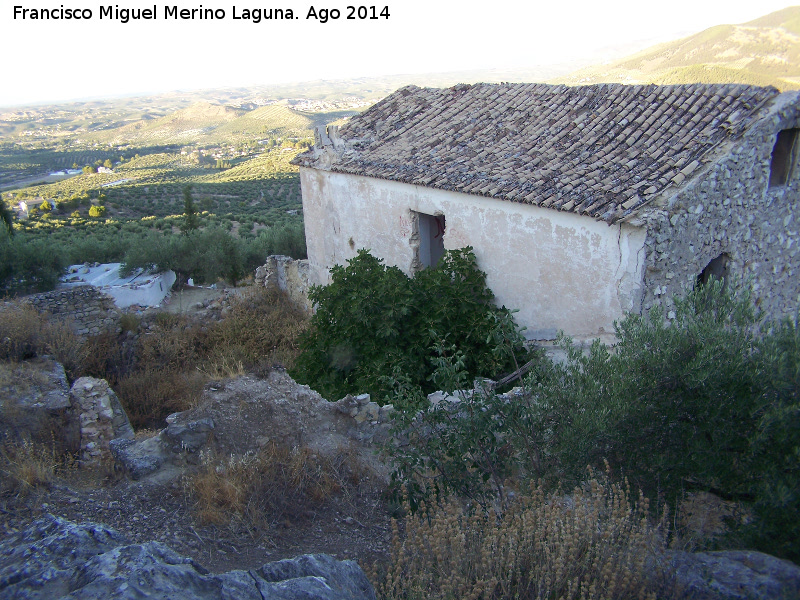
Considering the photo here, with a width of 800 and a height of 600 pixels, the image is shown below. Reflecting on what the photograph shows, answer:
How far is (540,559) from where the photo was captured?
10.2 ft

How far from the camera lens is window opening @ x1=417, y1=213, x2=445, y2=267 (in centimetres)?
1034

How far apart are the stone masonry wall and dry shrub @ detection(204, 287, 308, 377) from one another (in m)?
6.66

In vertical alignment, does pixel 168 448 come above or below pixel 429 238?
below

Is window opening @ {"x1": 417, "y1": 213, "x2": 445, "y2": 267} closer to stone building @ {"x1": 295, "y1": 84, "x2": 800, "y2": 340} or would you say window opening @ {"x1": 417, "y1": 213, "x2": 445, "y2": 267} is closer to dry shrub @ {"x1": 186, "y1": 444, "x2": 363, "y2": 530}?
stone building @ {"x1": 295, "y1": 84, "x2": 800, "y2": 340}

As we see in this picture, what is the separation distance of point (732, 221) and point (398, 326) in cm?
483

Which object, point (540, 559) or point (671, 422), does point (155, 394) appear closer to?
point (540, 559)

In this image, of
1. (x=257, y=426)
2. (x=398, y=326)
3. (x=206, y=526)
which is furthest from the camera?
(x=398, y=326)

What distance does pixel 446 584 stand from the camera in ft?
9.51

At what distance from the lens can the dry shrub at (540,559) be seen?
296 centimetres

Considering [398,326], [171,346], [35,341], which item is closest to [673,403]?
[398,326]

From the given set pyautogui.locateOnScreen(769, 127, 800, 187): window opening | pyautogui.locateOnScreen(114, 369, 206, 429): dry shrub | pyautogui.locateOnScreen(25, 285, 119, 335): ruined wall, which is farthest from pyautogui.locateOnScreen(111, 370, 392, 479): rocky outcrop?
pyautogui.locateOnScreen(25, 285, 119, 335): ruined wall

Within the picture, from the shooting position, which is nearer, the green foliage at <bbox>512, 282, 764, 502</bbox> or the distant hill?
the green foliage at <bbox>512, 282, 764, 502</bbox>

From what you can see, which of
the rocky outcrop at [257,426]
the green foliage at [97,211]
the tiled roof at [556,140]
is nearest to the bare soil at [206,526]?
the rocky outcrop at [257,426]

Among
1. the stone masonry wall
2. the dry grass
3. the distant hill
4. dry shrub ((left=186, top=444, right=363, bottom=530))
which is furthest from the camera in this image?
the distant hill
